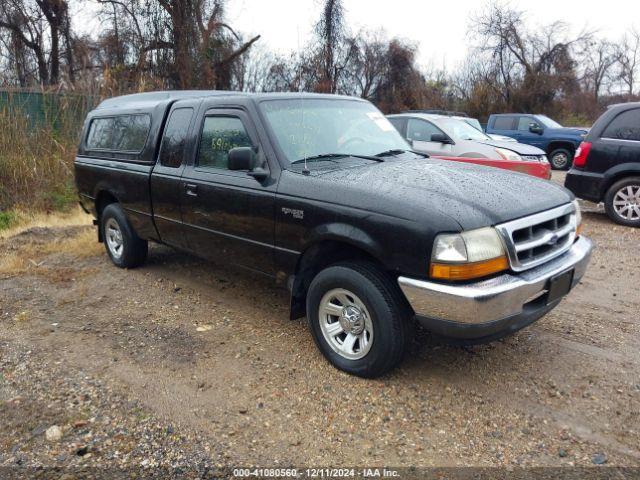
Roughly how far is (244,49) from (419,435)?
55.9ft

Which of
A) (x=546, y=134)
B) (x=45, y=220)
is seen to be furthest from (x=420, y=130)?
(x=546, y=134)

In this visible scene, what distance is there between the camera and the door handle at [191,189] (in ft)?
14.2

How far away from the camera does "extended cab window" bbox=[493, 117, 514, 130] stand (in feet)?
56.1

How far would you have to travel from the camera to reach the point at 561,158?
16.0 metres

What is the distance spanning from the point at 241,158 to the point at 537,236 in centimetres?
202

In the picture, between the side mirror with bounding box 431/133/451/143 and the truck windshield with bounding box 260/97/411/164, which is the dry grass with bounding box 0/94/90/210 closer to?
the side mirror with bounding box 431/133/451/143

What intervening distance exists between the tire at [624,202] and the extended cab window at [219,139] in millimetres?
6132

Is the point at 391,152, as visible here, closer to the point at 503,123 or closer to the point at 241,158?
the point at 241,158

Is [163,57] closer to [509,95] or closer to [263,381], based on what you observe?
[263,381]

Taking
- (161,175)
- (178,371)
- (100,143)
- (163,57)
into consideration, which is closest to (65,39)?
(163,57)

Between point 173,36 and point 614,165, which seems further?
point 173,36

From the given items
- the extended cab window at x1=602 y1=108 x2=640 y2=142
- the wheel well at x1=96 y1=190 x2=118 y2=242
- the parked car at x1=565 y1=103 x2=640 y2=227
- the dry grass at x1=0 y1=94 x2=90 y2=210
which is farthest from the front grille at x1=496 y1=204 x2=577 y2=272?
the dry grass at x1=0 y1=94 x2=90 y2=210

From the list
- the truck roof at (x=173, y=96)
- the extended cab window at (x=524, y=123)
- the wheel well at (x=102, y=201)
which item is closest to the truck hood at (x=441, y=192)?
the truck roof at (x=173, y=96)

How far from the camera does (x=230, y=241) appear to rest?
4.15 metres
